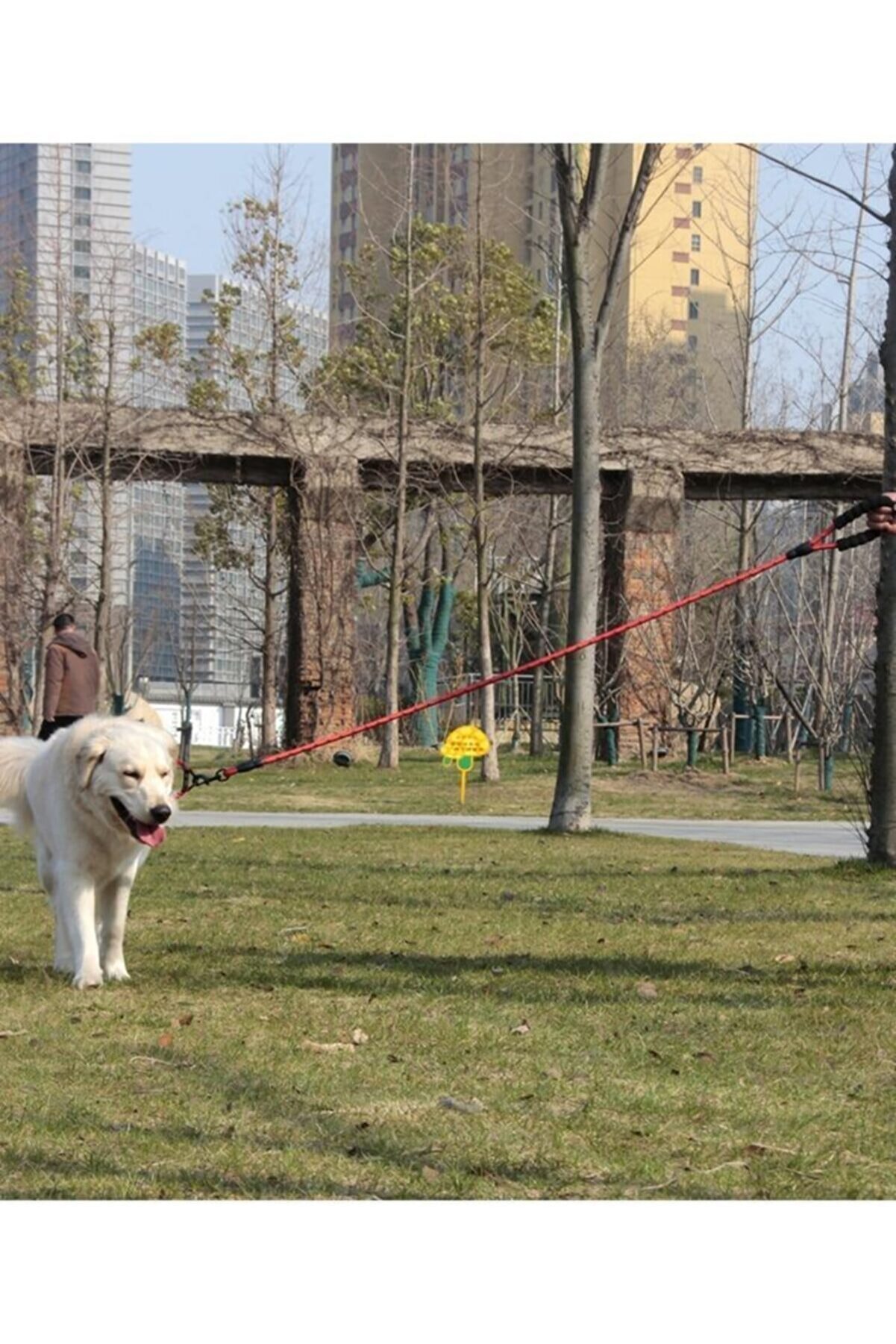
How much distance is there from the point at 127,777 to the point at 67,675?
805 centimetres

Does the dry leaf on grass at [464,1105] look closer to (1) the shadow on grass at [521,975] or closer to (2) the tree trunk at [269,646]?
(1) the shadow on grass at [521,975]

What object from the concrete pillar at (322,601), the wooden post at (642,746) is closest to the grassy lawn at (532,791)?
the wooden post at (642,746)

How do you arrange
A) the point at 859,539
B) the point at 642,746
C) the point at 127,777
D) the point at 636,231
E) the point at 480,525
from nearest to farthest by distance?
the point at 127,777
the point at 859,539
the point at 480,525
the point at 642,746
the point at 636,231

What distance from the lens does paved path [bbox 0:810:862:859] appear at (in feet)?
60.0

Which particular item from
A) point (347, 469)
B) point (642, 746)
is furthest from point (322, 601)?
point (642, 746)

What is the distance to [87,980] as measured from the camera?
26.1 ft

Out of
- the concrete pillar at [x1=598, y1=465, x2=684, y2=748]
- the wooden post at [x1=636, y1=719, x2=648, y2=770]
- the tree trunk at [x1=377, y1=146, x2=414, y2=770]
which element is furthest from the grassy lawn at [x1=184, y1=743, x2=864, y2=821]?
the concrete pillar at [x1=598, y1=465, x2=684, y2=748]

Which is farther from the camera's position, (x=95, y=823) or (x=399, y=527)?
(x=399, y=527)

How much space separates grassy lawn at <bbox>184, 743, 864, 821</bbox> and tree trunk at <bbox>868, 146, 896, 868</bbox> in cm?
615

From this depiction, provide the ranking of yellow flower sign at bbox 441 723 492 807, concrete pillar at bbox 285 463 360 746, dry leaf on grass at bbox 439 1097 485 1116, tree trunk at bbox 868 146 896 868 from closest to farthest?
dry leaf on grass at bbox 439 1097 485 1116 → tree trunk at bbox 868 146 896 868 → yellow flower sign at bbox 441 723 492 807 → concrete pillar at bbox 285 463 360 746

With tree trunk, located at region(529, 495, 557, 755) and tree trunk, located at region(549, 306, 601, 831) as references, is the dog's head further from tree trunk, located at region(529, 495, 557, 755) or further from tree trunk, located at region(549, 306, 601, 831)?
tree trunk, located at region(529, 495, 557, 755)

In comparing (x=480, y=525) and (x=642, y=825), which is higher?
(x=480, y=525)

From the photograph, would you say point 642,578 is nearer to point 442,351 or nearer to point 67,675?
point 442,351

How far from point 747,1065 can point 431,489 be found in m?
28.0
